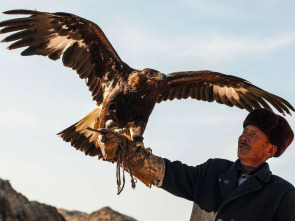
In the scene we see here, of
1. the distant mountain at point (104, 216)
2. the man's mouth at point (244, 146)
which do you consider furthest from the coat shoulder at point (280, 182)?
the distant mountain at point (104, 216)

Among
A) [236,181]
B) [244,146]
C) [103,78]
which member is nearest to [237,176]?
[236,181]

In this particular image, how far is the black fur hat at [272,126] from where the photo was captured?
423cm

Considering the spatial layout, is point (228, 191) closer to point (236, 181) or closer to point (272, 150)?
point (236, 181)

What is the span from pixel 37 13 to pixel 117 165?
322 centimetres

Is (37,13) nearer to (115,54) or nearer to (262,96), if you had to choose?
(115,54)

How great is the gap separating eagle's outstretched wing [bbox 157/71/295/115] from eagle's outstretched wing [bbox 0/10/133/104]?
3.22 feet

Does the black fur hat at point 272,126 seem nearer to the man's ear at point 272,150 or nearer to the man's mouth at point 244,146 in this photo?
the man's ear at point 272,150

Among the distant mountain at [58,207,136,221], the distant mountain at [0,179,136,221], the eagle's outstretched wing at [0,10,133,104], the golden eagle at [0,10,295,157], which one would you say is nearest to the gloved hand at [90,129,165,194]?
the distant mountain at [58,207,136,221]

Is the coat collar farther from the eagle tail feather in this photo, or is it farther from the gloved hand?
the eagle tail feather

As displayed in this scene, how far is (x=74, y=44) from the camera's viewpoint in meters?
6.99

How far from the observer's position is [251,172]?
4.26 meters

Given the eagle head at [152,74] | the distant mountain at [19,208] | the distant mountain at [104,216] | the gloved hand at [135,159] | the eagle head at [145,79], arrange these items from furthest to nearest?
the eagle head at [152,74] < the eagle head at [145,79] < the distant mountain at [104,216] < the gloved hand at [135,159] < the distant mountain at [19,208]

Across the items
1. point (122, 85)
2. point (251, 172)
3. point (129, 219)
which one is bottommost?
point (129, 219)

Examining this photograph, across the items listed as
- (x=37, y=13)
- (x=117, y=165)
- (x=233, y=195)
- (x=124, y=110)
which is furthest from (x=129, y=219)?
(x=37, y=13)
